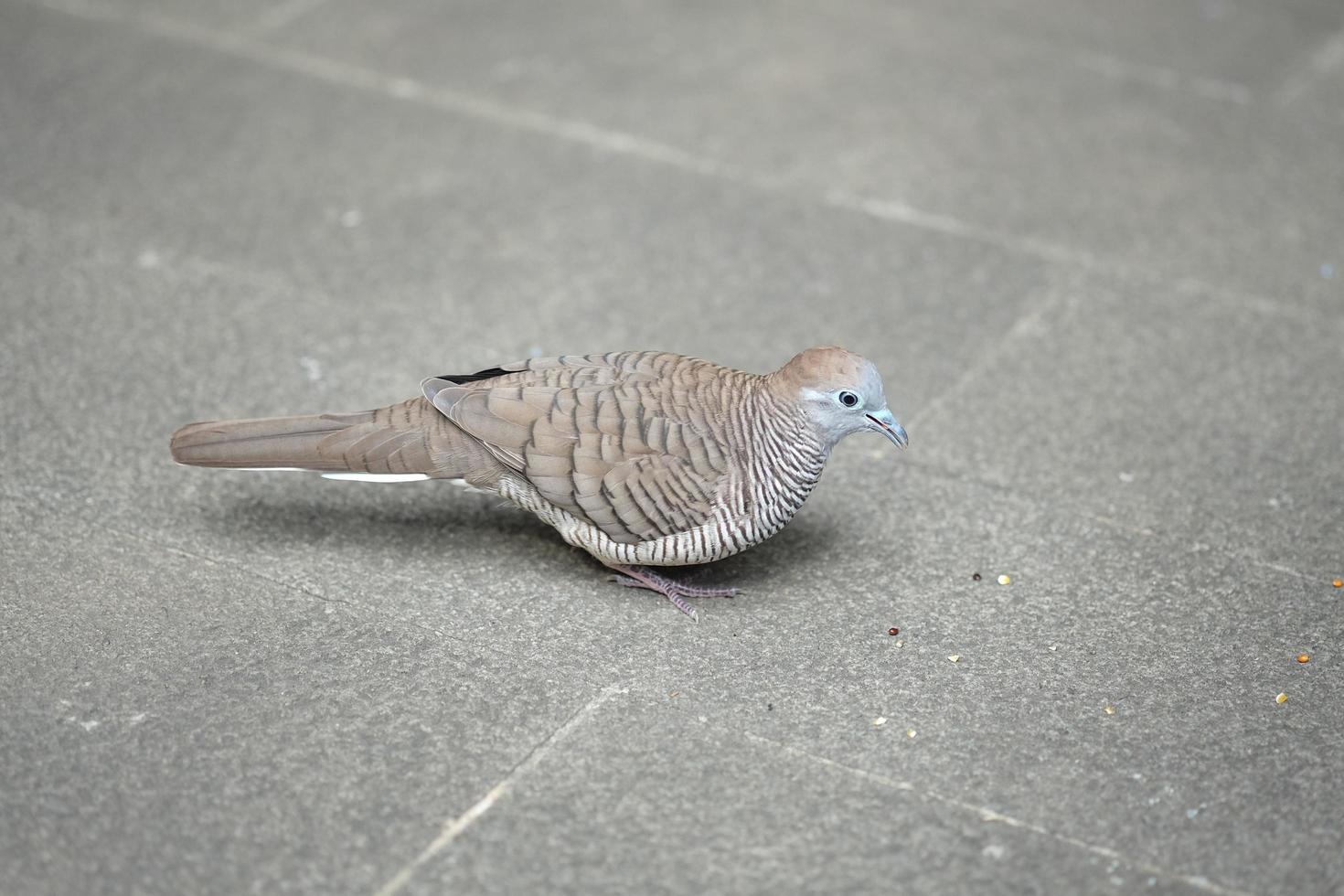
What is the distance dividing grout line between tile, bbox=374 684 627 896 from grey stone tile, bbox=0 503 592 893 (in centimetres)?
2

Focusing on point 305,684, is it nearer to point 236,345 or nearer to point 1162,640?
point 236,345

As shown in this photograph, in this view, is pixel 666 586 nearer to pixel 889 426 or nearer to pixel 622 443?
pixel 622 443

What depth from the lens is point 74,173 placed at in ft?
18.3

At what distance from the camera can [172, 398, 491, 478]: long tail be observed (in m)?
3.62

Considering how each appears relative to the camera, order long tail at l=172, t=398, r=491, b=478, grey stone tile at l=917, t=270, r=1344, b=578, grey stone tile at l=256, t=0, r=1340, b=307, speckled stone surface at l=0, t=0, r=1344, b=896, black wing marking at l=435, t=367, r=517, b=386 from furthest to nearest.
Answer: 1. grey stone tile at l=256, t=0, r=1340, b=307
2. grey stone tile at l=917, t=270, r=1344, b=578
3. black wing marking at l=435, t=367, r=517, b=386
4. long tail at l=172, t=398, r=491, b=478
5. speckled stone surface at l=0, t=0, r=1344, b=896

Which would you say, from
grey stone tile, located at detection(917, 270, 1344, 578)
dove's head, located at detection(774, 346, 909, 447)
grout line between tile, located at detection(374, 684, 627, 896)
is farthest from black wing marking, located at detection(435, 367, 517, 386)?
grey stone tile, located at detection(917, 270, 1344, 578)

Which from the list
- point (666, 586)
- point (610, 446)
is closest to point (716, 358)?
point (666, 586)

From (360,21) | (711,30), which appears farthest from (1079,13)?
(360,21)

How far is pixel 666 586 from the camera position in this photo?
3.75 meters

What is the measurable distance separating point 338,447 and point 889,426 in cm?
135

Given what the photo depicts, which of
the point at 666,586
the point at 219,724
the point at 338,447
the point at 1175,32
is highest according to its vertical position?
the point at 1175,32

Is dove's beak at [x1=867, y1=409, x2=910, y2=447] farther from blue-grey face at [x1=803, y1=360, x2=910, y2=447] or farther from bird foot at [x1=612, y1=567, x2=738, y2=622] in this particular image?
bird foot at [x1=612, y1=567, x2=738, y2=622]

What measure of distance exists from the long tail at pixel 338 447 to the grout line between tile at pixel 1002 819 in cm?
102

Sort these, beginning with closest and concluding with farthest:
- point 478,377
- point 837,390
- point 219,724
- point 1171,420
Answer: point 219,724 → point 837,390 → point 478,377 → point 1171,420
